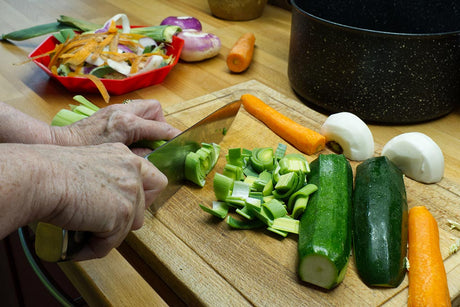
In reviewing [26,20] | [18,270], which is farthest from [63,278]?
[26,20]

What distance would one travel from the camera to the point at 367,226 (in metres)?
1.11

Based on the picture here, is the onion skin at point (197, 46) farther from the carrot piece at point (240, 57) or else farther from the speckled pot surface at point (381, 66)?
the speckled pot surface at point (381, 66)

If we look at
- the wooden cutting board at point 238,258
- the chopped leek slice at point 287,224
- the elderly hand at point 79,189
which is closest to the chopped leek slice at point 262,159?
the wooden cutting board at point 238,258

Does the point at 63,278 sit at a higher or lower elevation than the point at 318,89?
lower

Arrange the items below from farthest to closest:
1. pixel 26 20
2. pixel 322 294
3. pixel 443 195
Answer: pixel 26 20 → pixel 443 195 → pixel 322 294

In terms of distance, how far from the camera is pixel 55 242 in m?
0.82

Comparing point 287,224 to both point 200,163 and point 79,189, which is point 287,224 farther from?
point 79,189

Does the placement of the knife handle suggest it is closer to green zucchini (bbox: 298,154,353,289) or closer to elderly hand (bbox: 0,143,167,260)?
elderly hand (bbox: 0,143,167,260)

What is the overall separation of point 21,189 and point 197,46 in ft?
5.21

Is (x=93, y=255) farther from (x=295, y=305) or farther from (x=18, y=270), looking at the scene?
(x=18, y=270)

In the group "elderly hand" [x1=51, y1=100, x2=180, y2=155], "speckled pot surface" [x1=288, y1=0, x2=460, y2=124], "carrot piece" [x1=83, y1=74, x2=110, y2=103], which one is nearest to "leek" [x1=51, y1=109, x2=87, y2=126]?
"elderly hand" [x1=51, y1=100, x2=180, y2=155]

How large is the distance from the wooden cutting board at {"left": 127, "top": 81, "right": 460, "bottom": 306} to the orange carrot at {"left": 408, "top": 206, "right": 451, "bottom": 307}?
0.04 m

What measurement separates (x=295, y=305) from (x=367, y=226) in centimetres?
28

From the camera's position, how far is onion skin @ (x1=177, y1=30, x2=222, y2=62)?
2.15 m
